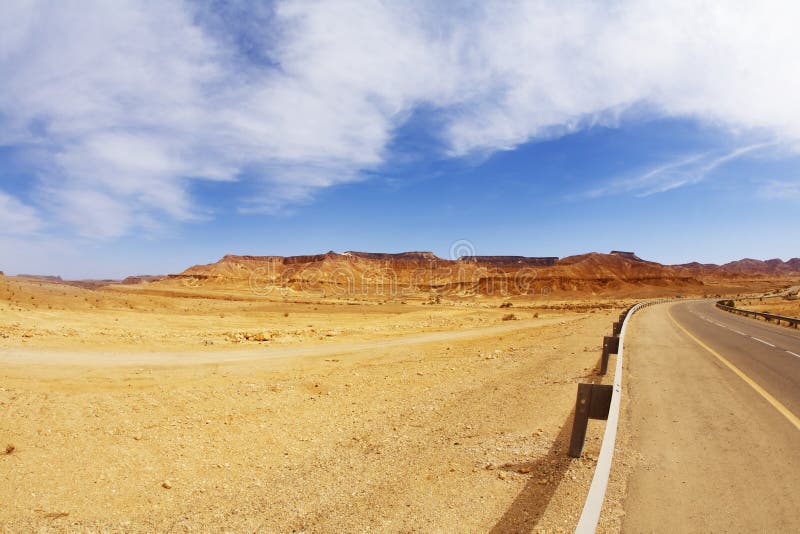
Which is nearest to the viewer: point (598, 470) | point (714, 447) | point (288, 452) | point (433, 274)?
point (598, 470)

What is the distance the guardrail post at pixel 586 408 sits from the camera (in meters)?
5.39

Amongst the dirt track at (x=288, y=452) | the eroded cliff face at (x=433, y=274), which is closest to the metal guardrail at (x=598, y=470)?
the dirt track at (x=288, y=452)

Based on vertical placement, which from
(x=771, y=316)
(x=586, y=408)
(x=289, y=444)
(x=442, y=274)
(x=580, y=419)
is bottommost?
(x=771, y=316)

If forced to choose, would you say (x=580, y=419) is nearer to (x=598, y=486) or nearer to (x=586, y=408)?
(x=586, y=408)

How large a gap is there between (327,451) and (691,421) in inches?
228

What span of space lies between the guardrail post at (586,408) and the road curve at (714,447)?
670 mm

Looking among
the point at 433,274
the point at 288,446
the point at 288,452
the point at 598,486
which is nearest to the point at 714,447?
the point at 598,486

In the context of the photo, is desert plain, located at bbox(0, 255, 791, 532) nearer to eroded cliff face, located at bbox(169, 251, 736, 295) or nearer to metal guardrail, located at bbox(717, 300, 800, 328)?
metal guardrail, located at bbox(717, 300, 800, 328)

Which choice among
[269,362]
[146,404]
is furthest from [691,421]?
[269,362]

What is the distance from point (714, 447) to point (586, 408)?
6.79 feet

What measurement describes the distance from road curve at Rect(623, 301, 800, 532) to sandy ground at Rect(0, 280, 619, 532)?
2.47 ft

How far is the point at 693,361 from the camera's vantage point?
42.6 ft

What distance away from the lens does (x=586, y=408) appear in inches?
212

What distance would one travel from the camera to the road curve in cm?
405
